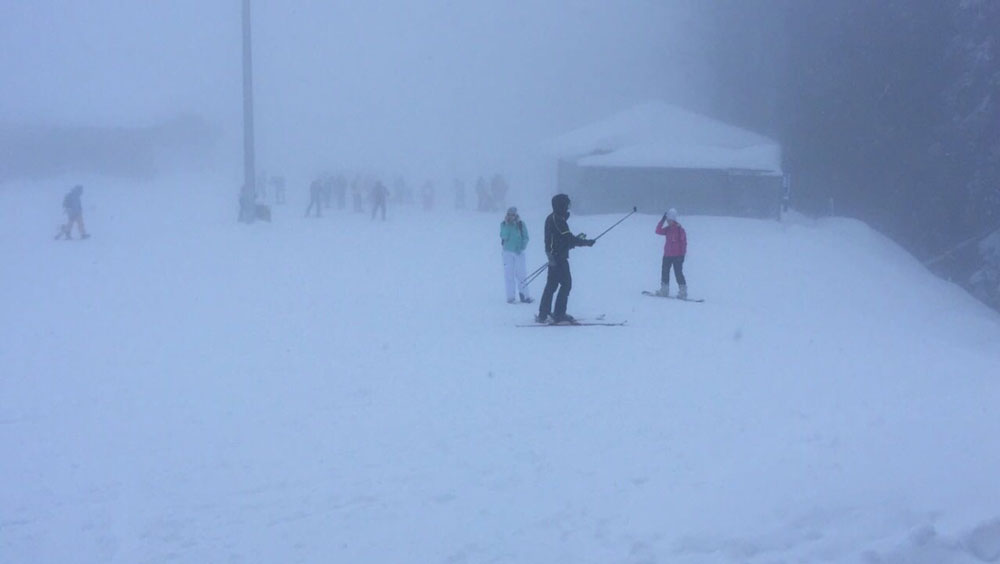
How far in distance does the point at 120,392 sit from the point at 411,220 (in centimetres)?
2356

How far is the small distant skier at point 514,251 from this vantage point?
44.5ft

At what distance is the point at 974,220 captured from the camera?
23.9m

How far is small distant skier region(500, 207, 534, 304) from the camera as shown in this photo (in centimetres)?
1358

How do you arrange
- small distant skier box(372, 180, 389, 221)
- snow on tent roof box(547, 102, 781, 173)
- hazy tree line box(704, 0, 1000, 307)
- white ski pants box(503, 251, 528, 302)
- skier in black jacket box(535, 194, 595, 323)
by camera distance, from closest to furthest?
skier in black jacket box(535, 194, 595, 323), white ski pants box(503, 251, 528, 302), hazy tree line box(704, 0, 1000, 307), small distant skier box(372, 180, 389, 221), snow on tent roof box(547, 102, 781, 173)

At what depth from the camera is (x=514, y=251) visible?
13.7 metres

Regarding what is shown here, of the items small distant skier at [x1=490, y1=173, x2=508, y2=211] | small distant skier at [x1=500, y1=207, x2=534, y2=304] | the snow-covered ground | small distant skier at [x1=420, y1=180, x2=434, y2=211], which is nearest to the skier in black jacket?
the snow-covered ground

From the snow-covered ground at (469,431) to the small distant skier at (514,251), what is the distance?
0.39 meters

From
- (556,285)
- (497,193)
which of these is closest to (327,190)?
(497,193)

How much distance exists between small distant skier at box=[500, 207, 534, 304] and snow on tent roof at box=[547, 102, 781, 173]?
1827cm

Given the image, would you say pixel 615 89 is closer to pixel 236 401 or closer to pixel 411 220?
pixel 411 220

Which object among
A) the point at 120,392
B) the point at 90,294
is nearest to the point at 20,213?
the point at 90,294

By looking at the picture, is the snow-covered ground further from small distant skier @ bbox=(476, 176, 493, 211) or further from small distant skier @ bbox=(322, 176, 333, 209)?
small distant skier @ bbox=(476, 176, 493, 211)

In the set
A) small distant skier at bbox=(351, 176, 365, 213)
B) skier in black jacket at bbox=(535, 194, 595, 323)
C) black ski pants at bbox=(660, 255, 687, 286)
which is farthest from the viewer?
small distant skier at bbox=(351, 176, 365, 213)

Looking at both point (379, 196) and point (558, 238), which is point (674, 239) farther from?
point (379, 196)
